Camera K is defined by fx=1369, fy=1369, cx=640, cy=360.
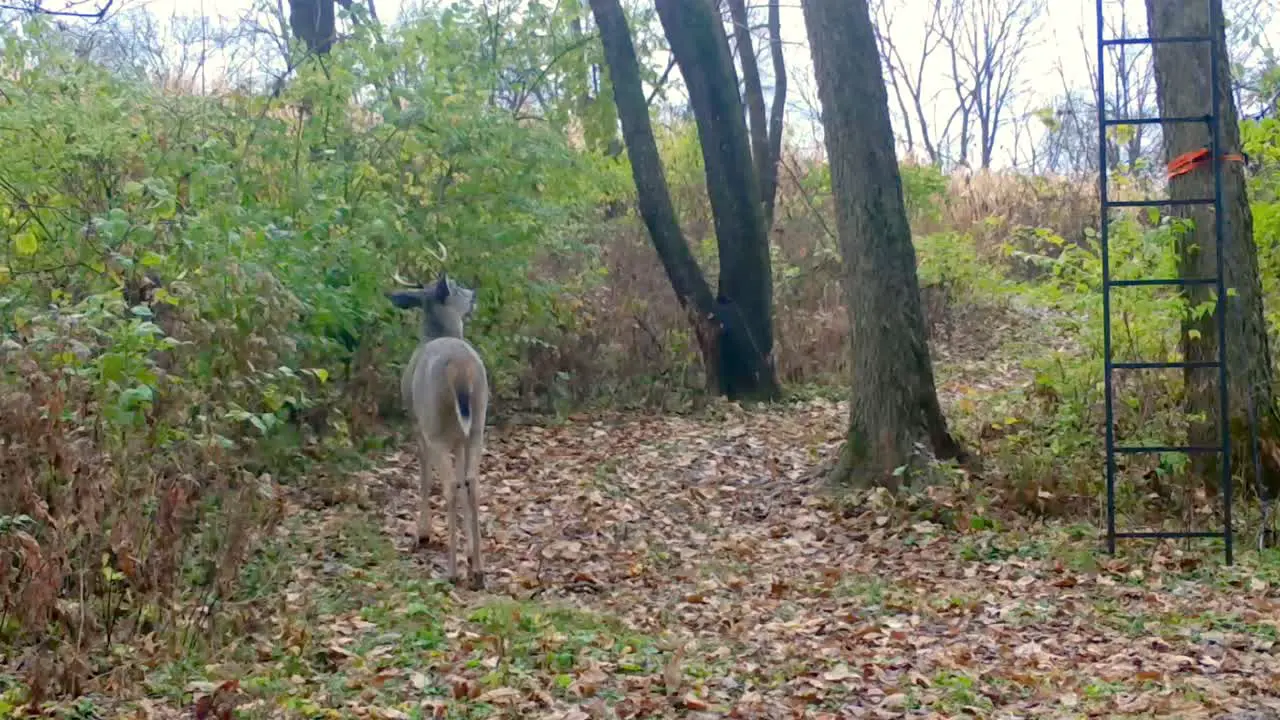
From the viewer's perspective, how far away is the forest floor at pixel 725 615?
20.7 ft

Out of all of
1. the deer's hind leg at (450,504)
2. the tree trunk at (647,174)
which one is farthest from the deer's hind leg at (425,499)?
the tree trunk at (647,174)

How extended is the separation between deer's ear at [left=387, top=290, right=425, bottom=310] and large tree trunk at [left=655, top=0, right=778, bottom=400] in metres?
5.94

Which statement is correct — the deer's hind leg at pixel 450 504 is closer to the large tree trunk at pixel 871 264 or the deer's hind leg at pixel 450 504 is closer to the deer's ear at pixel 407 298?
the deer's ear at pixel 407 298

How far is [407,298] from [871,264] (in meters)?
3.72

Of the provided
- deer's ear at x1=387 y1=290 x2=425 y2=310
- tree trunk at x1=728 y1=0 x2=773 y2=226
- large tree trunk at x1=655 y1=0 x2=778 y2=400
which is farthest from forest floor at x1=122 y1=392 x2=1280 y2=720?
tree trunk at x1=728 y1=0 x2=773 y2=226

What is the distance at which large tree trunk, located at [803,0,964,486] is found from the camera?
11.0 metres

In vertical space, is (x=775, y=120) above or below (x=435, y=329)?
above

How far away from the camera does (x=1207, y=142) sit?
32.5 feet

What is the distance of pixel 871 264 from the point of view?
11.1 meters

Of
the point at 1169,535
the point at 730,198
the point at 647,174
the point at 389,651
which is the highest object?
the point at 647,174

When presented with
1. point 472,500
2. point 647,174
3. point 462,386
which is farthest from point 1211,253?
point 647,174

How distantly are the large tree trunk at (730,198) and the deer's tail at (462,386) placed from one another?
719 centimetres

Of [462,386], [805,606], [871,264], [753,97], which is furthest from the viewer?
[753,97]

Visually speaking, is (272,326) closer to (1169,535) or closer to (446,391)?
(446,391)
